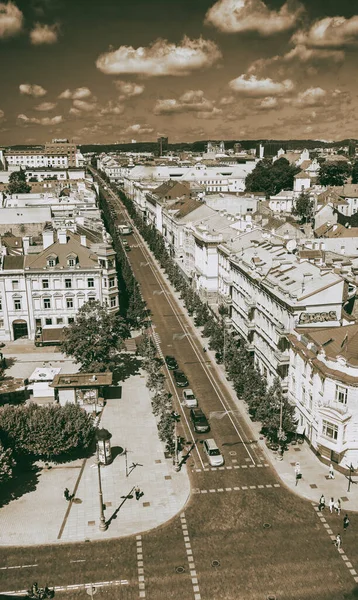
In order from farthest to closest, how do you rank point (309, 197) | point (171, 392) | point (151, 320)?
1. point (309, 197)
2. point (151, 320)
3. point (171, 392)

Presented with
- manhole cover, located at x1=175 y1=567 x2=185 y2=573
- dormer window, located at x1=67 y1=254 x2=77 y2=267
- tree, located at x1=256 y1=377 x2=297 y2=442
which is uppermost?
dormer window, located at x1=67 y1=254 x2=77 y2=267

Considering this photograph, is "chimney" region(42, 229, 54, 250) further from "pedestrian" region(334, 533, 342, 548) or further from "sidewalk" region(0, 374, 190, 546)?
"pedestrian" region(334, 533, 342, 548)

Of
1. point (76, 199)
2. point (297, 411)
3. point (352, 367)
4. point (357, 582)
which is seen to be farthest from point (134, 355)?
point (76, 199)

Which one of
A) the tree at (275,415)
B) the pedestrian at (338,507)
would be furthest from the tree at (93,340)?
the pedestrian at (338,507)

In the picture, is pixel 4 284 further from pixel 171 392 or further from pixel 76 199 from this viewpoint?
pixel 76 199

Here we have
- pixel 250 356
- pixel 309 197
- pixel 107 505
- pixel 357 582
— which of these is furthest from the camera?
pixel 309 197

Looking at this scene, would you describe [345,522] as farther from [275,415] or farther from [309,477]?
[275,415]

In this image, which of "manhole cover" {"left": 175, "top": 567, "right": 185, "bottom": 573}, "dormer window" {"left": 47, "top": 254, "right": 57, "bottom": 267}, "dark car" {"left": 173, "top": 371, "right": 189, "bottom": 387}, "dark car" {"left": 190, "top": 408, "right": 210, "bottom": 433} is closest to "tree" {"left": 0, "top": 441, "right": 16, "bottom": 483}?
"manhole cover" {"left": 175, "top": 567, "right": 185, "bottom": 573}
